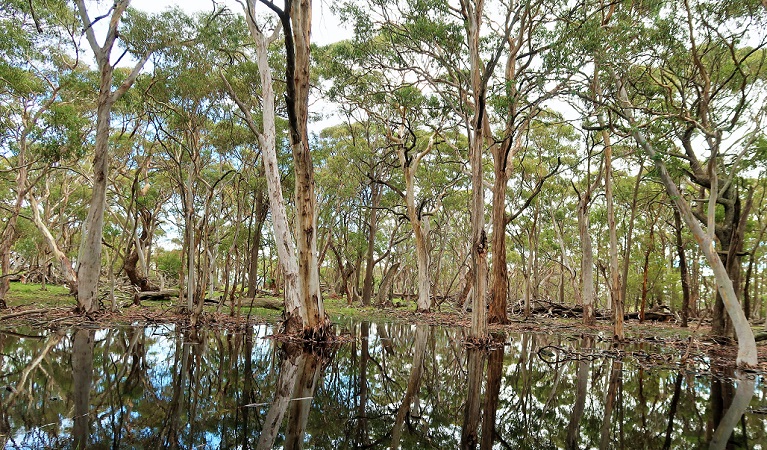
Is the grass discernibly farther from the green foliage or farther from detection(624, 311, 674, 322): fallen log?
detection(624, 311, 674, 322): fallen log

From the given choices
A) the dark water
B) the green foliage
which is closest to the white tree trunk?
the dark water

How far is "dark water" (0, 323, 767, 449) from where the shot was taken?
320 centimetres

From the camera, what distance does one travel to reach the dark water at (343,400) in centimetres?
320

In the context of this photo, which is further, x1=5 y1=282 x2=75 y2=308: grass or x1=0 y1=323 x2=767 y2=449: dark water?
x1=5 y1=282 x2=75 y2=308: grass

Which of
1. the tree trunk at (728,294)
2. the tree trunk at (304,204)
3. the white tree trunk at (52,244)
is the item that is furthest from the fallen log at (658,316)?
the white tree trunk at (52,244)

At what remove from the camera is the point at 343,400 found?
440 centimetres

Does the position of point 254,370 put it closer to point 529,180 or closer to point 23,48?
point 23,48

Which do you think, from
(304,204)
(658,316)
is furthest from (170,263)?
(658,316)

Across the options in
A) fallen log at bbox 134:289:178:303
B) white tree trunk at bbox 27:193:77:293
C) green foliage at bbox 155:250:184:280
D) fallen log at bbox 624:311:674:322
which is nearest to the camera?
white tree trunk at bbox 27:193:77:293

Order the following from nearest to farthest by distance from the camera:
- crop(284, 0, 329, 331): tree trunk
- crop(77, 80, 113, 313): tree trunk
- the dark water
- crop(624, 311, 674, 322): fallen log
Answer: the dark water
crop(284, 0, 329, 331): tree trunk
crop(77, 80, 113, 313): tree trunk
crop(624, 311, 674, 322): fallen log

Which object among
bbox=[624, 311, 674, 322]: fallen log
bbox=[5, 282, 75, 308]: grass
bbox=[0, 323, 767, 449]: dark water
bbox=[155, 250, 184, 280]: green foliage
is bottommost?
bbox=[624, 311, 674, 322]: fallen log

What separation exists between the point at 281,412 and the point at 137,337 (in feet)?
18.2

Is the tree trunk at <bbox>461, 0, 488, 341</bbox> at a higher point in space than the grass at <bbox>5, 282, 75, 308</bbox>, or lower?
higher

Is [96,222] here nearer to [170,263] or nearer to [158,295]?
[158,295]
